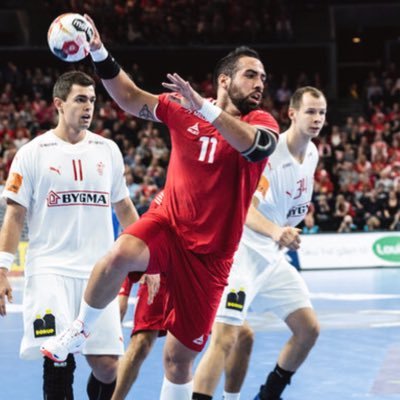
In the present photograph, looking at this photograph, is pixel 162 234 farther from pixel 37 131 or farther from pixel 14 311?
pixel 37 131

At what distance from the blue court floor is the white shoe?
2047mm

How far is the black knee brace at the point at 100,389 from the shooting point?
237 inches

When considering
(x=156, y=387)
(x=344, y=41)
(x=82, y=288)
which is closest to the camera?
(x=82, y=288)

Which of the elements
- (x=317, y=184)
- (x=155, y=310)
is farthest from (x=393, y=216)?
(x=155, y=310)

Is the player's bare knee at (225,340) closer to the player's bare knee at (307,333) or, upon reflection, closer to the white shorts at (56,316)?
the player's bare knee at (307,333)

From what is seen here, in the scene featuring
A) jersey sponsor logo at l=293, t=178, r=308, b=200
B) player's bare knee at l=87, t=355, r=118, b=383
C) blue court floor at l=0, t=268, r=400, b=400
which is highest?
jersey sponsor logo at l=293, t=178, r=308, b=200

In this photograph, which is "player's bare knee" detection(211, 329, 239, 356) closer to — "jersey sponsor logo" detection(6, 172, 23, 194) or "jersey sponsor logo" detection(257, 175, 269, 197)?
"jersey sponsor logo" detection(257, 175, 269, 197)

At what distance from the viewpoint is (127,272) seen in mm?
5188

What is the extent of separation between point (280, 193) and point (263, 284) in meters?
0.70

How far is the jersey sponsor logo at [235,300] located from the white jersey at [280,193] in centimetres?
42

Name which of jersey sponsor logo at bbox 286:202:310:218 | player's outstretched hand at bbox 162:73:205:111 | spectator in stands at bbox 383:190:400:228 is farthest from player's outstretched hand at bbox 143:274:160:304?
spectator in stands at bbox 383:190:400:228

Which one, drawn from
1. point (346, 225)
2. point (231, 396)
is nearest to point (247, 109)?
point (231, 396)

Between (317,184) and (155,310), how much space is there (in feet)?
47.3

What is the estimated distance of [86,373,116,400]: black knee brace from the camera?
6031 mm
